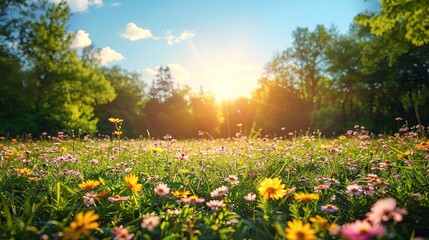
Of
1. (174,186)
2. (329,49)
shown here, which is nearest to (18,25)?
(174,186)

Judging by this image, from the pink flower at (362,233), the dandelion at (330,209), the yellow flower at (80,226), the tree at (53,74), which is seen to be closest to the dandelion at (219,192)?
the dandelion at (330,209)

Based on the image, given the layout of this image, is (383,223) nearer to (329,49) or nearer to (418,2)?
(418,2)

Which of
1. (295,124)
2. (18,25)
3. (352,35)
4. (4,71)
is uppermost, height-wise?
(352,35)

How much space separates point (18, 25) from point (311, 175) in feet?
80.4

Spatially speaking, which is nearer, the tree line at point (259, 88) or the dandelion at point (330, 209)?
the dandelion at point (330, 209)

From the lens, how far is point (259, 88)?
44.9 metres

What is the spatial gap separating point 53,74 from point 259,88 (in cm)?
2908

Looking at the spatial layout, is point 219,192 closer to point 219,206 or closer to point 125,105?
point 219,206

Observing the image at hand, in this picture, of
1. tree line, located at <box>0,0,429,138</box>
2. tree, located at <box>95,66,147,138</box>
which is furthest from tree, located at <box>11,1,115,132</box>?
tree, located at <box>95,66,147,138</box>

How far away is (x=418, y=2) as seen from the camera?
9.61m

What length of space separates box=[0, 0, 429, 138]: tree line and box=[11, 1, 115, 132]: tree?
0.07 m

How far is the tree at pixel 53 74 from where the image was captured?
2167 cm

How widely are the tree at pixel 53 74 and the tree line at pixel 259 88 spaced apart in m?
0.07

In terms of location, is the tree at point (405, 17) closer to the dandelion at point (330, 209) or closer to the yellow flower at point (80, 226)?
the dandelion at point (330, 209)
